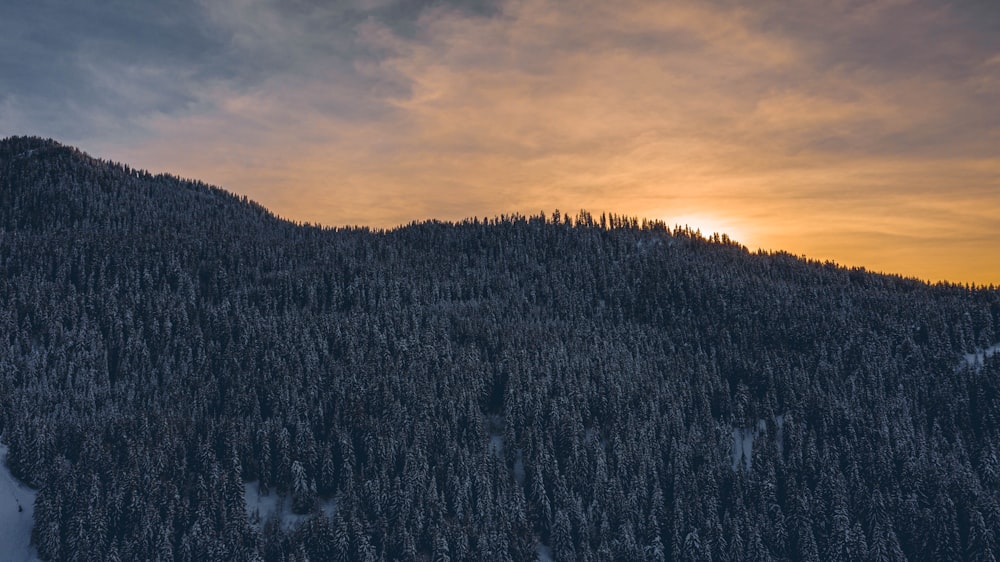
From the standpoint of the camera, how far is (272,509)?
17300 cm

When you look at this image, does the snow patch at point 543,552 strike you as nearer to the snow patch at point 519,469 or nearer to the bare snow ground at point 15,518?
the snow patch at point 519,469

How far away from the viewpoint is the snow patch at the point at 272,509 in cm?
16725

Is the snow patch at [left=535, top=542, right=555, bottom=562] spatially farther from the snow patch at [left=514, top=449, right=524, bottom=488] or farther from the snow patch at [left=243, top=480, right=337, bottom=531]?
the snow patch at [left=243, top=480, right=337, bottom=531]

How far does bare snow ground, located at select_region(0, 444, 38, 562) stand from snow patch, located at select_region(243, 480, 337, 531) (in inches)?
1539

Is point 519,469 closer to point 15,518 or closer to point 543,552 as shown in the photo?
point 543,552

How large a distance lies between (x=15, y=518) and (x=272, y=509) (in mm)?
48086

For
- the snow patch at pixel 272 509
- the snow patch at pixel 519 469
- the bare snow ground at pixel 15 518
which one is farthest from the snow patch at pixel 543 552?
the bare snow ground at pixel 15 518

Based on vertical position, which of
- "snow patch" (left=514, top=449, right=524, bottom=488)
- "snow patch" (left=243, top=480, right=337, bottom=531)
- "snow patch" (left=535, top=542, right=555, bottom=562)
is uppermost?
"snow patch" (left=514, top=449, right=524, bottom=488)

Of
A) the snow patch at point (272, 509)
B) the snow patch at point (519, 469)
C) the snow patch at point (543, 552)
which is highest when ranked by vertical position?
the snow patch at point (519, 469)

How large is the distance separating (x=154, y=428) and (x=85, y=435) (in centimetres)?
1377

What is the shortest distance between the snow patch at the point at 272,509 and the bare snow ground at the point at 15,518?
1539 inches

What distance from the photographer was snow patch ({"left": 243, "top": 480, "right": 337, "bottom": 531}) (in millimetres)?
167250

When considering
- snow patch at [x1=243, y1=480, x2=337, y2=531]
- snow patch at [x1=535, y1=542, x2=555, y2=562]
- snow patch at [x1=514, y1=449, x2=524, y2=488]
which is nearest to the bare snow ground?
snow patch at [x1=243, y1=480, x2=337, y2=531]

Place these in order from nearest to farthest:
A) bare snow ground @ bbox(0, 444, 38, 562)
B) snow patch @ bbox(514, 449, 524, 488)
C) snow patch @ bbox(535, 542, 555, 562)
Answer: bare snow ground @ bbox(0, 444, 38, 562) < snow patch @ bbox(535, 542, 555, 562) < snow patch @ bbox(514, 449, 524, 488)
